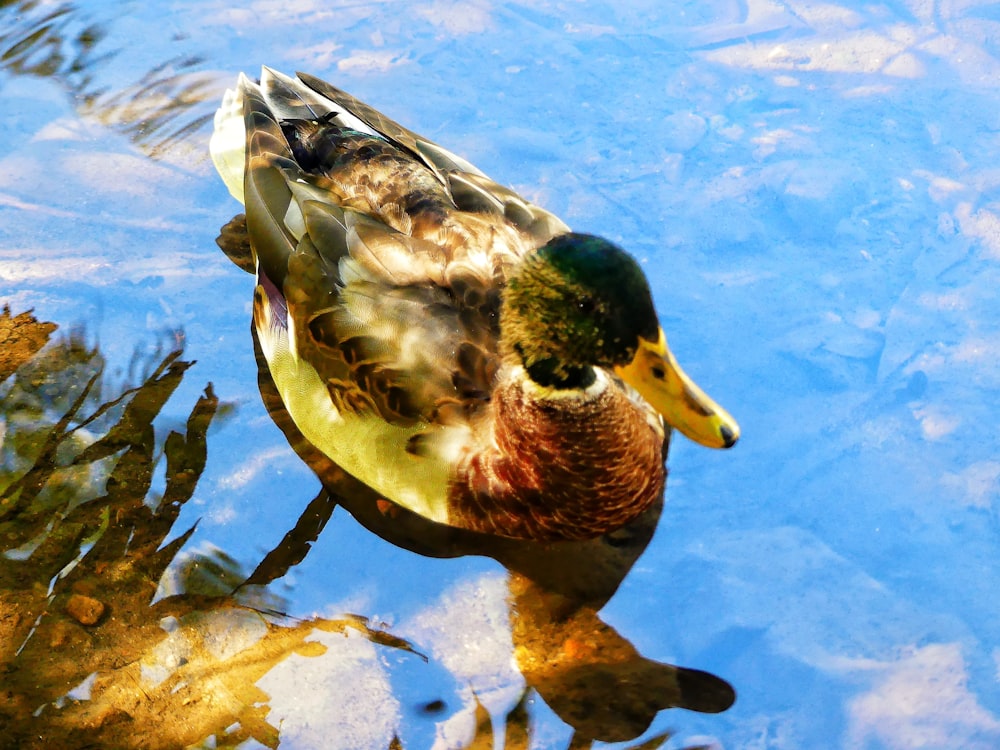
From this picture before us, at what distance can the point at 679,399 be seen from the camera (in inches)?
137

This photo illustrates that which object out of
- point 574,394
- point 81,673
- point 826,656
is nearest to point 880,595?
point 826,656

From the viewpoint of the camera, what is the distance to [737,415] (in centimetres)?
439

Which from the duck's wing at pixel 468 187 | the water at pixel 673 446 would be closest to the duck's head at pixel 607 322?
the duck's wing at pixel 468 187

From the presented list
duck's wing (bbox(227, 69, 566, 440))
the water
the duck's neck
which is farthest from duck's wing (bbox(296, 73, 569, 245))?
the water

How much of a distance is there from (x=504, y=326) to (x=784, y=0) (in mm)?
3581

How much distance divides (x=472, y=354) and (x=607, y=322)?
22.8 inches

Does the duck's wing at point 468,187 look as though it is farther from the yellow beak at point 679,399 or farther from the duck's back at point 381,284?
the yellow beak at point 679,399

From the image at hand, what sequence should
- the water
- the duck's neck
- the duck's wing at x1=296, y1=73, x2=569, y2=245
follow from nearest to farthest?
the water < the duck's neck < the duck's wing at x1=296, y1=73, x2=569, y2=245

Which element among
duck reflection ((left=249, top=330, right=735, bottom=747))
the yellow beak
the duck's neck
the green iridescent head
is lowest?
duck reflection ((left=249, top=330, right=735, bottom=747))

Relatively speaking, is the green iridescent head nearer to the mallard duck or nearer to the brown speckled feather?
the mallard duck

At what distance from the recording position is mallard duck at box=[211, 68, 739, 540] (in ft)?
11.5

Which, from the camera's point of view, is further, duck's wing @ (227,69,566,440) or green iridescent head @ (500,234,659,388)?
duck's wing @ (227,69,566,440)

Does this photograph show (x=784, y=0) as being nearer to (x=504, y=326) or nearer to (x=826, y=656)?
(x=504, y=326)

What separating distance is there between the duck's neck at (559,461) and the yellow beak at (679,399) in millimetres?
322
